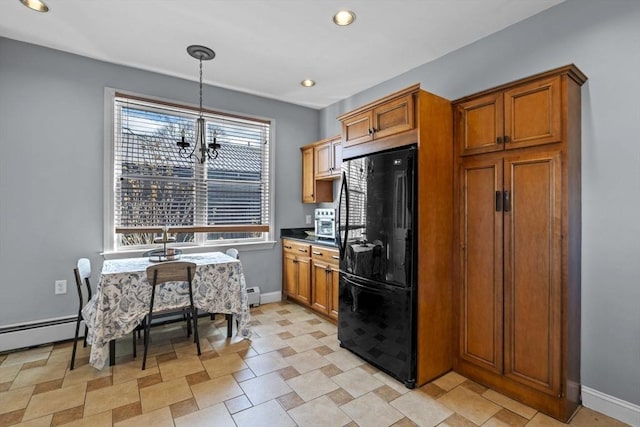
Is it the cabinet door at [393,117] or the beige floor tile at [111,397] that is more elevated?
the cabinet door at [393,117]

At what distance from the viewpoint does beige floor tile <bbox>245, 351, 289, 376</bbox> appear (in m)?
2.51

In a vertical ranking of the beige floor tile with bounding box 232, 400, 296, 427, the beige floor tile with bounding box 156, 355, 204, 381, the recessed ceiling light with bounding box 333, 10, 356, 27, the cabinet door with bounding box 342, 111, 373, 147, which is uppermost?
the recessed ceiling light with bounding box 333, 10, 356, 27

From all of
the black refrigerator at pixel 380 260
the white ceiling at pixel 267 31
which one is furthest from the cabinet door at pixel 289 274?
the white ceiling at pixel 267 31

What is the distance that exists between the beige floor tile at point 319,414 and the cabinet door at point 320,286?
4.80 feet

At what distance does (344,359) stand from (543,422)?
1398 millimetres

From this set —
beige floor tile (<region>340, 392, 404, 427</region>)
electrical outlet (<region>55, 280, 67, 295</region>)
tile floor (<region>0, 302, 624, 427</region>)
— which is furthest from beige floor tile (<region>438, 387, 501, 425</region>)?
electrical outlet (<region>55, 280, 67, 295</region>)

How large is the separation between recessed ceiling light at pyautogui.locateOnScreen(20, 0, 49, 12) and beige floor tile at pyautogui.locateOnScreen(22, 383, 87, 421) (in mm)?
2799

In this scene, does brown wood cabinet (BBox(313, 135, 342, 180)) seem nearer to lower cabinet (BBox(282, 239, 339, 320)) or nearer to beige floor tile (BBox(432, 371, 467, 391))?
lower cabinet (BBox(282, 239, 339, 320))

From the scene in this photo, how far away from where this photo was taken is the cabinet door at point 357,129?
2709 millimetres

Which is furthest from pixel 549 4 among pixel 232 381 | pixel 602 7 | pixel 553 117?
pixel 232 381

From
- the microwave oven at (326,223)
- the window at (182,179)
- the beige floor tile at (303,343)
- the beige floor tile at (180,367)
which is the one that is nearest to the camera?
the beige floor tile at (180,367)

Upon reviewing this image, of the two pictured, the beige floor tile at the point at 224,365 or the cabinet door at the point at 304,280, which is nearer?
the beige floor tile at the point at 224,365

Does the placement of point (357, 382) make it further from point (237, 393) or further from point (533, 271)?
point (533, 271)

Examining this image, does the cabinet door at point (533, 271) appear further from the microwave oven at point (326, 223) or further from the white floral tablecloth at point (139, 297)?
the white floral tablecloth at point (139, 297)
